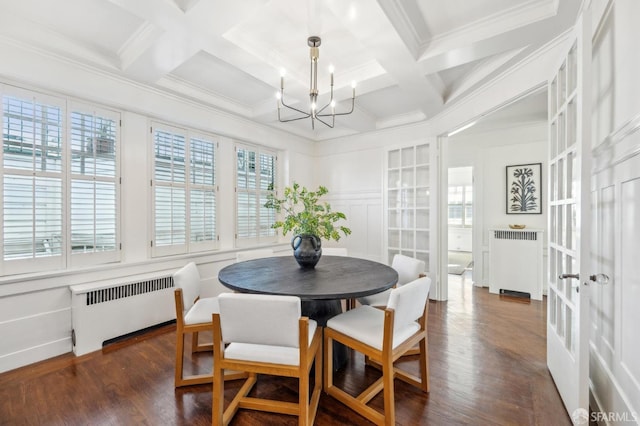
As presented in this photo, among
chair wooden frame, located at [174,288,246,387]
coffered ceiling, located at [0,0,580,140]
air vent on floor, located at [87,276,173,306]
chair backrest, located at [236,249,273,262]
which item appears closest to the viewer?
coffered ceiling, located at [0,0,580,140]

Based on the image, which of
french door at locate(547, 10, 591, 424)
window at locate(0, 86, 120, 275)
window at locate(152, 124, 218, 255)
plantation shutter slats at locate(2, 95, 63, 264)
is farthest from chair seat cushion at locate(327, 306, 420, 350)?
plantation shutter slats at locate(2, 95, 63, 264)

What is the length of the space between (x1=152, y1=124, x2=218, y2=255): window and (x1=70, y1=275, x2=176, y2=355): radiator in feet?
1.55

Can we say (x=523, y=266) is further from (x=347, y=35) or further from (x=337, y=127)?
(x=347, y=35)

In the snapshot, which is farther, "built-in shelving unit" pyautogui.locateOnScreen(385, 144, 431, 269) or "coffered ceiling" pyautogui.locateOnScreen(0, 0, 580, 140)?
"built-in shelving unit" pyautogui.locateOnScreen(385, 144, 431, 269)

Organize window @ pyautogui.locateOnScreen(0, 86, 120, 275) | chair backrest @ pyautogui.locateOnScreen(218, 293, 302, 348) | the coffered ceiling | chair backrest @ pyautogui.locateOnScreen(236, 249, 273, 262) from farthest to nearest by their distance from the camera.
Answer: chair backrest @ pyautogui.locateOnScreen(236, 249, 273, 262)
window @ pyautogui.locateOnScreen(0, 86, 120, 275)
the coffered ceiling
chair backrest @ pyautogui.locateOnScreen(218, 293, 302, 348)

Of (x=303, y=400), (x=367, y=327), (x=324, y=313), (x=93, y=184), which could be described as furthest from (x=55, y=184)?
(x=367, y=327)

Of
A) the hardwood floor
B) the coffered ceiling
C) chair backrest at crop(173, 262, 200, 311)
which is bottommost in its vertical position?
the hardwood floor

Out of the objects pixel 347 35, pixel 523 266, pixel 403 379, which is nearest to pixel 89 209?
pixel 347 35

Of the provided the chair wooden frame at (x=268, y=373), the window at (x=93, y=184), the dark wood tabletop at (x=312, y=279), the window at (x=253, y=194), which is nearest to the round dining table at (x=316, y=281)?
the dark wood tabletop at (x=312, y=279)

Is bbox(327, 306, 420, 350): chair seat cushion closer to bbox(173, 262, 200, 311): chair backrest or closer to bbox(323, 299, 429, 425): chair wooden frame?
bbox(323, 299, 429, 425): chair wooden frame

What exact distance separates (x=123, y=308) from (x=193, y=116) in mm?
2264

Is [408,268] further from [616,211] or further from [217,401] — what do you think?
[217,401]

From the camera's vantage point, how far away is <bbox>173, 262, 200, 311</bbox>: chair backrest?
208cm

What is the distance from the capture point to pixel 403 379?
6.89 feet
